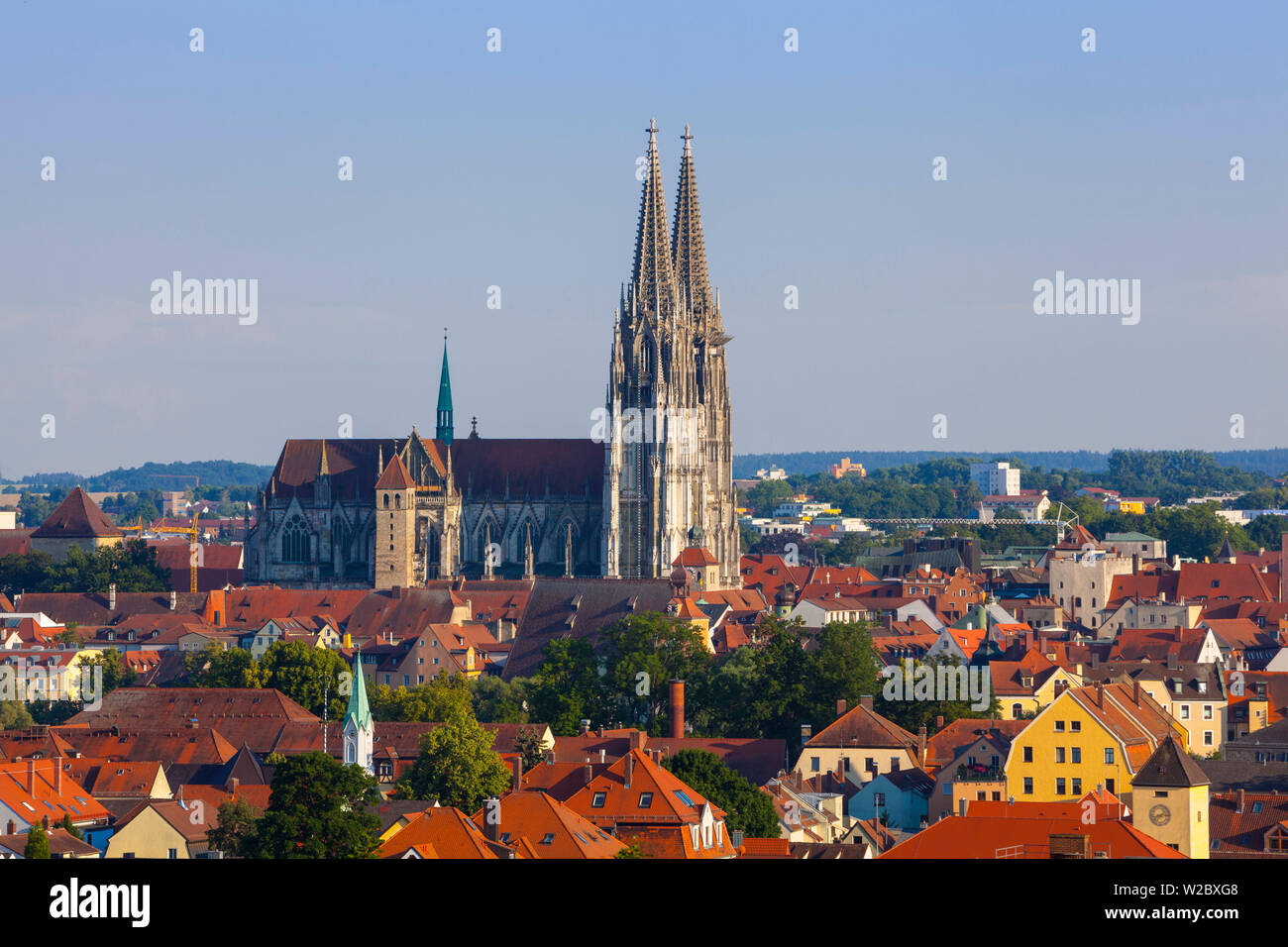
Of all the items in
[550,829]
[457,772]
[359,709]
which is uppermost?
[359,709]

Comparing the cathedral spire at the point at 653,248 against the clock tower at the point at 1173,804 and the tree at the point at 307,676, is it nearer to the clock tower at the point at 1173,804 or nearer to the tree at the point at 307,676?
the tree at the point at 307,676

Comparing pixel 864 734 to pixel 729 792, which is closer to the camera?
pixel 729 792

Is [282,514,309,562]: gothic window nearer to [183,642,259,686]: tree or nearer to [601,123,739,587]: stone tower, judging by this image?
[601,123,739,587]: stone tower

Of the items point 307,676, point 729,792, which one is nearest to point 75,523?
point 307,676

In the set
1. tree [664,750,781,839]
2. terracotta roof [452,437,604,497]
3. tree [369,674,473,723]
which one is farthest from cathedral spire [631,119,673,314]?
tree [664,750,781,839]

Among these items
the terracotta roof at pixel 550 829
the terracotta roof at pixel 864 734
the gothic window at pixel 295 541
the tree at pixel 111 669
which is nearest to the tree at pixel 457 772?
the terracotta roof at pixel 550 829

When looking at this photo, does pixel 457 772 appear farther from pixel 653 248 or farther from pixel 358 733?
pixel 653 248
